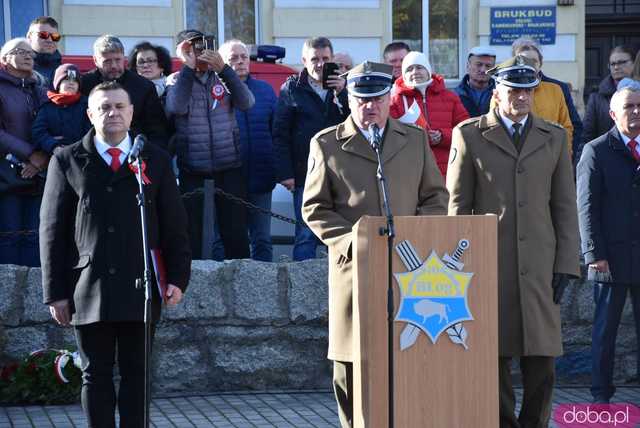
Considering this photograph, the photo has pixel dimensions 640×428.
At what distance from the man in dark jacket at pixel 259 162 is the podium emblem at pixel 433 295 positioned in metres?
4.18

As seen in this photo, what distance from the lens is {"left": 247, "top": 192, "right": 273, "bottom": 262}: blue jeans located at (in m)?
10.3

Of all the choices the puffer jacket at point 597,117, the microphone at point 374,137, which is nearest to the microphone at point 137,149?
the microphone at point 374,137

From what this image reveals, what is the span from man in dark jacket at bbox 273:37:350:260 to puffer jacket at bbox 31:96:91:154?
4.87ft

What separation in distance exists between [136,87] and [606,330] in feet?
12.1

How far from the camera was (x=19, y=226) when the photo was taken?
9828mm

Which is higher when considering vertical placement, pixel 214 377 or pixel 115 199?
pixel 115 199

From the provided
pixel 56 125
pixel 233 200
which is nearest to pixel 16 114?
pixel 56 125

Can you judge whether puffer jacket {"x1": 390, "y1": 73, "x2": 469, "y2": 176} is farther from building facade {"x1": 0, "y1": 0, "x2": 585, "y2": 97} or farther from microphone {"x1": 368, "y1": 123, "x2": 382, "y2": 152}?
building facade {"x1": 0, "y1": 0, "x2": 585, "y2": 97}

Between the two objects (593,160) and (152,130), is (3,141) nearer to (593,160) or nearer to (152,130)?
(152,130)

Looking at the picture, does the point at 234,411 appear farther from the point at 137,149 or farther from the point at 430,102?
the point at 137,149

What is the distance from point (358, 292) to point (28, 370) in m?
3.64

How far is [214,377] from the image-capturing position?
9523mm

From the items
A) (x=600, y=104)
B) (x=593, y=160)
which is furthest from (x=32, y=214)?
(x=600, y=104)

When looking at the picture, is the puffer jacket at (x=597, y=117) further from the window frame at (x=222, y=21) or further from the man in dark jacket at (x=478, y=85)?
the window frame at (x=222, y=21)
